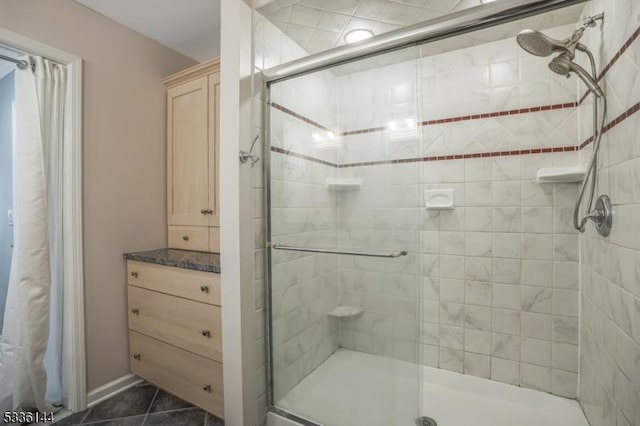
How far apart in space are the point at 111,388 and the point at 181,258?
923 millimetres

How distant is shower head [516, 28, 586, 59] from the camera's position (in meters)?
0.99

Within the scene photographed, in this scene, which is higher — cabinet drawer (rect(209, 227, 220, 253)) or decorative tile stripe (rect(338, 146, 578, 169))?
decorative tile stripe (rect(338, 146, 578, 169))

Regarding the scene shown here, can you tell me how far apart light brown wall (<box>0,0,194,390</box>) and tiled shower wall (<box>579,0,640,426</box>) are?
242cm

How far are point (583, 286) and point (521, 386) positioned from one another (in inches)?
25.6

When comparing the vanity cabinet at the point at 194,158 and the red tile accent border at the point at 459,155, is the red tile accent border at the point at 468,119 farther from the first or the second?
the vanity cabinet at the point at 194,158

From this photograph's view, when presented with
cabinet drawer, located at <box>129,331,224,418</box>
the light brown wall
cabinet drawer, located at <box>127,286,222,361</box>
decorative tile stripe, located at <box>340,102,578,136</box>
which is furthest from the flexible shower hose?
the light brown wall

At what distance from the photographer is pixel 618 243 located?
960 millimetres

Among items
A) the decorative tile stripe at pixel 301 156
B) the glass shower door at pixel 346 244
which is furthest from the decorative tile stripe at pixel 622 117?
the decorative tile stripe at pixel 301 156

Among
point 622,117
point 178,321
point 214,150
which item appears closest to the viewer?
point 622,117

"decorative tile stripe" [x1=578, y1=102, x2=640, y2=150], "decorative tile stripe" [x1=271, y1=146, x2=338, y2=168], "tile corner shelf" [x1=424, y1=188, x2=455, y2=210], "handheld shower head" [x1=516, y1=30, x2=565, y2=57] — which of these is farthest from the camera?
"tile corner shelf" [x1=424, y1=188, x2=455, y2=210]

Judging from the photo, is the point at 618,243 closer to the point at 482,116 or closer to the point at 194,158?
the point at 482,116

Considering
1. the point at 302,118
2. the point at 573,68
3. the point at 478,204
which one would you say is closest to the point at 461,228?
the point at 478,204

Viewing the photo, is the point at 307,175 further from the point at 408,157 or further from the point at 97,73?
the point at 97,73

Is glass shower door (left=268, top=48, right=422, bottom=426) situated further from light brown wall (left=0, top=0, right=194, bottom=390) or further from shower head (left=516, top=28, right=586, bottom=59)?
light brown wall (left=0, top=0, right=194, bottom=390)
